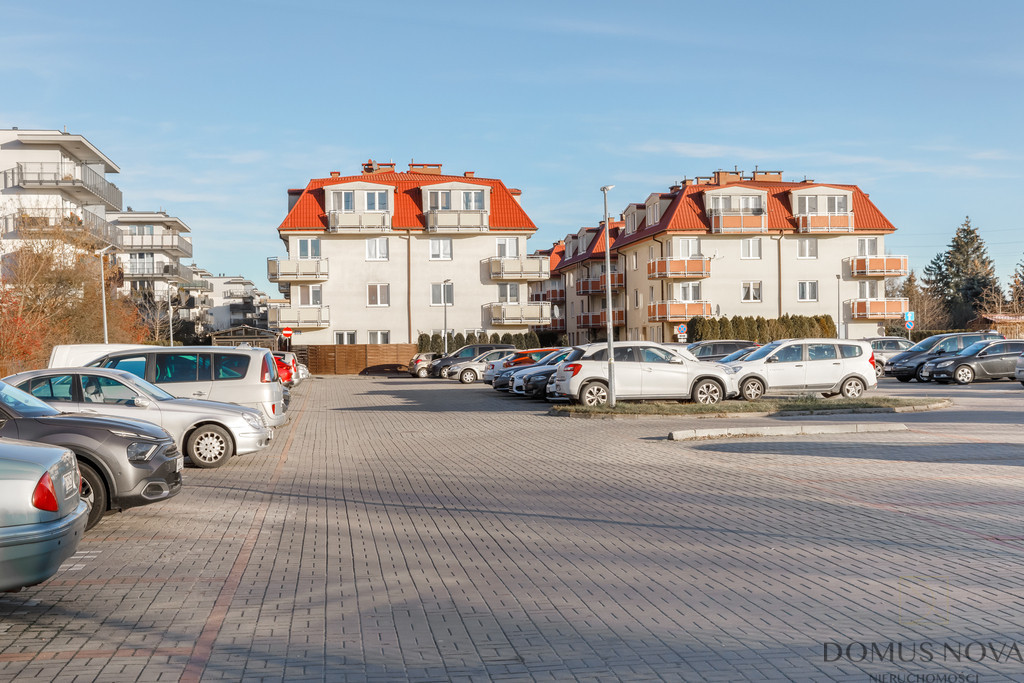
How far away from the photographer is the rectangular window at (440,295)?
6412cm

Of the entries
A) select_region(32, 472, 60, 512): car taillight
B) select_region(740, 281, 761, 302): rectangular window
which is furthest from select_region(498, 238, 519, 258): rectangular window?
select_region(32, 472, 60, 512): car taillight

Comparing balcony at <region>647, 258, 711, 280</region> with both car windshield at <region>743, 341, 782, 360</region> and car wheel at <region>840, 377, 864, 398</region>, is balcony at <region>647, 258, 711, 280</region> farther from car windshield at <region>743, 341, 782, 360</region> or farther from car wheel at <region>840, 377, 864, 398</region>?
car wheel at <region>840, 377, 864, 398</region>

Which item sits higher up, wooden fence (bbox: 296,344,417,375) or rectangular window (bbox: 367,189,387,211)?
rectangular window (bbox: 367,189,387,211)

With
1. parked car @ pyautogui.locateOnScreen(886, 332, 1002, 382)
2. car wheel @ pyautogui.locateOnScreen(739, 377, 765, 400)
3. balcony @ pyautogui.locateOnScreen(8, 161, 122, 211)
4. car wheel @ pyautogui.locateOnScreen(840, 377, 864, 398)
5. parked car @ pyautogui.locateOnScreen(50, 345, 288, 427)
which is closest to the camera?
parked car @ pyautogui.locateOnScreen(50, 345, 288, 427)

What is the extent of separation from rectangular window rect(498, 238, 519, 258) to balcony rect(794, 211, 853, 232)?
18.9 metres

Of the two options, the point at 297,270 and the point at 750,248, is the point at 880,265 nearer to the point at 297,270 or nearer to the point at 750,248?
the point at 750,248

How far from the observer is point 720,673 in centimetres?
488

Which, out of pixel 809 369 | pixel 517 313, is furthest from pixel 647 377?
pixel 517 313

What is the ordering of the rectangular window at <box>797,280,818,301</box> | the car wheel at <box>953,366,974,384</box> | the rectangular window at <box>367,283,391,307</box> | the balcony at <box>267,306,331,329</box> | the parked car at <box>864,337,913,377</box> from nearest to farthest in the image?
the car wheel at <box>953,366,974,384</box> → the parked car at <box>864,337,913,377</box> → the balcony at <box>267,306,331,329</box> → the rectangular window at <box>797,280,818,301</box> → the rectangular window at <box>367,283,391,307</box>

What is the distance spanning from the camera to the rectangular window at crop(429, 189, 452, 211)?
64.4m

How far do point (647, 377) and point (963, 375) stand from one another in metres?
16.0

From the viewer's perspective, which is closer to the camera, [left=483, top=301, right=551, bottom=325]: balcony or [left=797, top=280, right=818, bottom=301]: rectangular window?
[left=797, top=280, right=818, bottom=301]: rectangular window

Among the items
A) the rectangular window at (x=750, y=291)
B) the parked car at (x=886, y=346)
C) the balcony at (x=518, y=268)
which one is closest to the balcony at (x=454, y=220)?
the balcony at (x=518, y=268)

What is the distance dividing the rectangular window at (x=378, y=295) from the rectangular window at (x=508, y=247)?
26.6 ft
